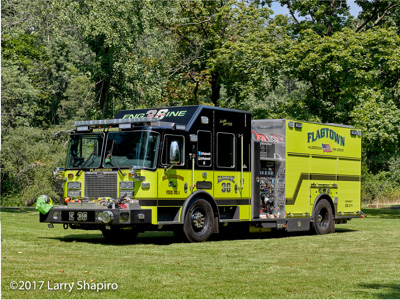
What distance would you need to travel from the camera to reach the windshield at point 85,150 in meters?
17.1

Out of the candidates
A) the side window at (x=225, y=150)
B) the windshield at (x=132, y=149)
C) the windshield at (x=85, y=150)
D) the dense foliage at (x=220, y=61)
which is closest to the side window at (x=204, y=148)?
the side window at (x=225, y=150)

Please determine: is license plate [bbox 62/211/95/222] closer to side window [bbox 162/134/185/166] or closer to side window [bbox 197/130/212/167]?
side window [bbox 162/134/185/166]

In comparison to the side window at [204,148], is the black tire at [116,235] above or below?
below

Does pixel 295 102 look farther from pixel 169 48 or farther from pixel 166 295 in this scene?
pixel 166 295

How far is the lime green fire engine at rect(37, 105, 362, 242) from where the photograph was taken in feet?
53.8

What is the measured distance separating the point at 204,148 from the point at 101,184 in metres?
2.78

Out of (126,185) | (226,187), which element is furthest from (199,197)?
(126,185)

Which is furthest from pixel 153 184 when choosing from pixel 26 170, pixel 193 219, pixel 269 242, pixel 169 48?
pixel 26 170

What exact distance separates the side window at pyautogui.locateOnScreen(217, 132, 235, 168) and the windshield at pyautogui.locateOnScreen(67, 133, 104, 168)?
3073mm

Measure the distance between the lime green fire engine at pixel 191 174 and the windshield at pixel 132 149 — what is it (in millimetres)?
23

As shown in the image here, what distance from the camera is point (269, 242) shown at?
18188 millimetres

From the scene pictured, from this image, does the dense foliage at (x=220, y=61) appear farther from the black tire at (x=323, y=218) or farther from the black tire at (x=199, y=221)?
the black tire at (x=199, y=221)

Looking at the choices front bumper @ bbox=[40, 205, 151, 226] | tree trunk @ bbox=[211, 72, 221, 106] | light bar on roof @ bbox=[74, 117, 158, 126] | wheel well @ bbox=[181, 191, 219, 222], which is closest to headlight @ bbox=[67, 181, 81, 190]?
front bumper @ bbox=[40, 205, 151, 226]

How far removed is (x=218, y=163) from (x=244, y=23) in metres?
22.2
